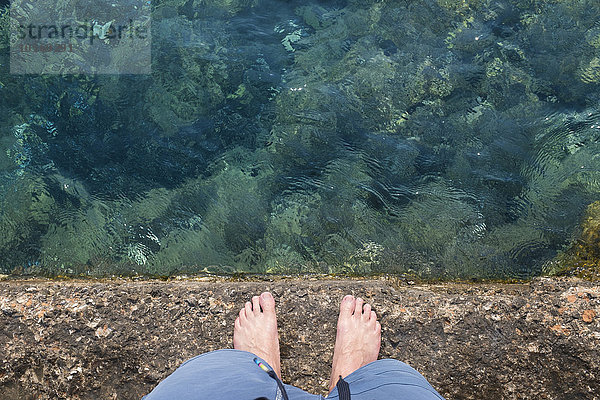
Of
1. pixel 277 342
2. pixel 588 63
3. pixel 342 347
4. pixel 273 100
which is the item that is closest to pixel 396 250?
pixel 342 347

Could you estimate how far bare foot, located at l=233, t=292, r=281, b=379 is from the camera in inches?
78.7

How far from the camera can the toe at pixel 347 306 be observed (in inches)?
82.0

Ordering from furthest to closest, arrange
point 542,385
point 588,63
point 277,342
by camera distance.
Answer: point 588,63, point 277,342, point 542,385

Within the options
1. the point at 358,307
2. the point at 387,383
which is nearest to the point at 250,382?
the point at 387,383

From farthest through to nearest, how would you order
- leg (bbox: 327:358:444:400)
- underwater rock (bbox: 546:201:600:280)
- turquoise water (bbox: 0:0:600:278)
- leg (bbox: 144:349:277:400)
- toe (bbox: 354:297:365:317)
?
turquoise water (bbox: 0:0:600:278) → underwater rock (bbox: 546:201:600:280) → toe (bbox: 354:297:365:317) → leg (bbox: 327:358:444:400) → leg (bbox: 144:349:277:400)

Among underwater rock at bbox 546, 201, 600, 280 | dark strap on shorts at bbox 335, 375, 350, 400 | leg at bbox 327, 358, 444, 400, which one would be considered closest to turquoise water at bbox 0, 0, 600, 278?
underwater rock at bbox 546, 201, 600, 280

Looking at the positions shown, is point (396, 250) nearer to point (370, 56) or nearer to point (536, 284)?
point (536, 284)

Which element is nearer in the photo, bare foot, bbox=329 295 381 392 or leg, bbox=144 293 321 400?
leg, bbox=144 293 321 400

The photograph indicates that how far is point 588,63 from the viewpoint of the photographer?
2.63 m

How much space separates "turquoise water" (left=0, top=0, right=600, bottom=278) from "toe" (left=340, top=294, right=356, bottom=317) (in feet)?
1.13

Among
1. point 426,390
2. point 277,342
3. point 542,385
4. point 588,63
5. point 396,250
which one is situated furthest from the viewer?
point 588,63

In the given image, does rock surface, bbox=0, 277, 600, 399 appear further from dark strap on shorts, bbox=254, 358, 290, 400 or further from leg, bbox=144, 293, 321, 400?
dark strap on shorts, bbox=254, 358, 290, 400

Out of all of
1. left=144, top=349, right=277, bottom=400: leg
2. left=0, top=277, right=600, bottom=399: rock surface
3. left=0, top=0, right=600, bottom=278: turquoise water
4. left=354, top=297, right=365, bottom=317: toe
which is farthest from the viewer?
left=0, top=0, right=600, bottom=278: turquoise water

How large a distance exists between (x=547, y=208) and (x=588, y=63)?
90 cm
